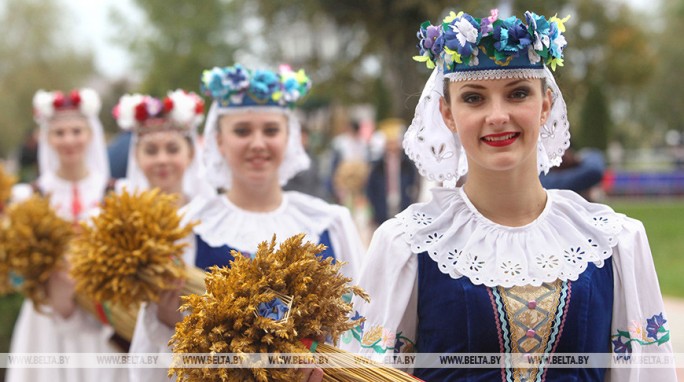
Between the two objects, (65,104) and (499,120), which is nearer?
(499,120)

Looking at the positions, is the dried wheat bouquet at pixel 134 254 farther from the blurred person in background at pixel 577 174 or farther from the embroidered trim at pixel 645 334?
the blurred person in background at pixel 577 174

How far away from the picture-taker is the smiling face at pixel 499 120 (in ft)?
9.12

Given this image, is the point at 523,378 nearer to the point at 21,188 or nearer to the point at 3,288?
the point at 3,288

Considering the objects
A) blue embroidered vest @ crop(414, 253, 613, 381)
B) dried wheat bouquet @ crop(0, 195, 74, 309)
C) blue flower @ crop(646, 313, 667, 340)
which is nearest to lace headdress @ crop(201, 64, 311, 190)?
dried wheat bouquet @ crop(0, 195, 74, 309)

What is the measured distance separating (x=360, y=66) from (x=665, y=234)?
17822mm

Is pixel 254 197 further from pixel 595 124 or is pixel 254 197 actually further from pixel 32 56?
pixel 32 56

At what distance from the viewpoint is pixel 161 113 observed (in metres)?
5.54

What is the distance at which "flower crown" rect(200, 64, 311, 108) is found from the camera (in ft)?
14.6

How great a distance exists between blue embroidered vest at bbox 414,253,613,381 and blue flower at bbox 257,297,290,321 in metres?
0.55

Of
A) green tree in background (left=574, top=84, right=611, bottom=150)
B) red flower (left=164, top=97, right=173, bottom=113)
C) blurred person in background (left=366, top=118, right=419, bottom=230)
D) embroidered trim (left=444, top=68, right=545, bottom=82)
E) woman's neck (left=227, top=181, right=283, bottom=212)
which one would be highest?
green tree in background (left=574, top=84, right=611, bottom=150)

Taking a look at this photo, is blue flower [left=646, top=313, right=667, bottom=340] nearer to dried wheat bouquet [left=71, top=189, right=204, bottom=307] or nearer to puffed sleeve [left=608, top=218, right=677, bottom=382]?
puffed sleeve [left=608, top=218, right=677, bottom=382]

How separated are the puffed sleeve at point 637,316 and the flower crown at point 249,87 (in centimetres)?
209

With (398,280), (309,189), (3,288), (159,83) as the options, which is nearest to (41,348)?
(3,288)

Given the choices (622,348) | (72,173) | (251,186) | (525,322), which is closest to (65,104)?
(72,173)
